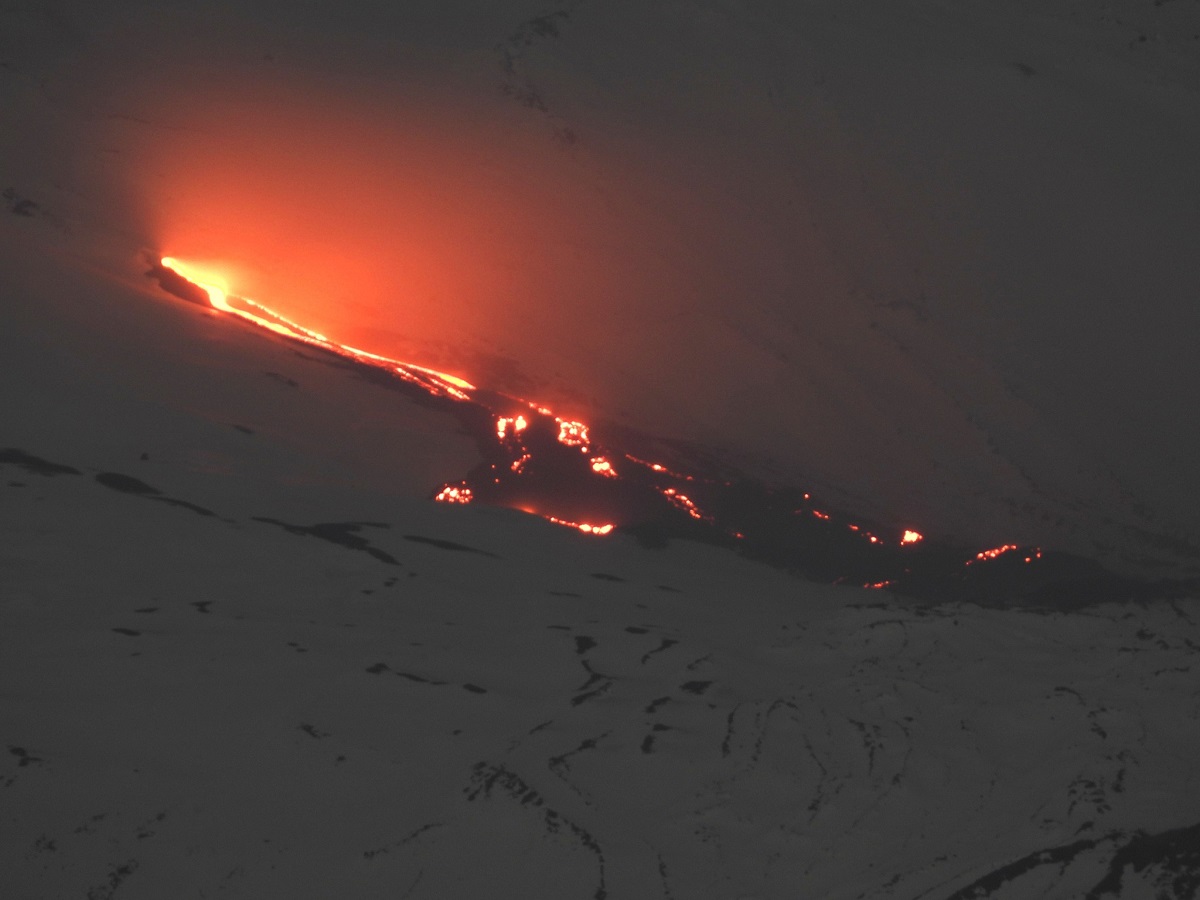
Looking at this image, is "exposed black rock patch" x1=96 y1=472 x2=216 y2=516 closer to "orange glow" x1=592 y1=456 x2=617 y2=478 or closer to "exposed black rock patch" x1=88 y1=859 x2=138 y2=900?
"orange glow" x1=592 y1=456 x2=617 y2=478

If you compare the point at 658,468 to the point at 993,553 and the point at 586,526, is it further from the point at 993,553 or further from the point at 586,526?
the point at 993,553

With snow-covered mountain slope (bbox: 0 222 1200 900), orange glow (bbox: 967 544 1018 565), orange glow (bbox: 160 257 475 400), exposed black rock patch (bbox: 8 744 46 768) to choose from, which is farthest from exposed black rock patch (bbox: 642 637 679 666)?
orange glow (bbox: 160 257 475 400)

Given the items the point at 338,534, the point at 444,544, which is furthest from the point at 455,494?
the point at 338,534

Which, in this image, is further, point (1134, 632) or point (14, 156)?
point (14, 156)

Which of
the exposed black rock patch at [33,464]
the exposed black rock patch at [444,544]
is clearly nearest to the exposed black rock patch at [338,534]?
the exposed black rock patch at [444,544]

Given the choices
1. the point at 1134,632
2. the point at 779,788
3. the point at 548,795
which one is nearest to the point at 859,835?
the point at 779,788

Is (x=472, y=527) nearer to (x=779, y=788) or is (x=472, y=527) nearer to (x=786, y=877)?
(x=779, y=788)

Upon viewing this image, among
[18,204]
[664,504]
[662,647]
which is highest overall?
[18,204]
